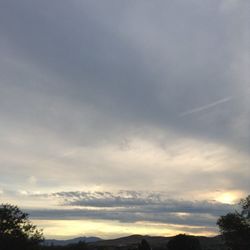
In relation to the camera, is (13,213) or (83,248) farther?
(83,248)

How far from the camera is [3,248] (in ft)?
268

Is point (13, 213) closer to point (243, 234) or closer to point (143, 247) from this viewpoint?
point (143, 247)

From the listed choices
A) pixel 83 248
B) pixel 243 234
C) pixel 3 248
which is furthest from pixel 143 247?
pixel 83 248

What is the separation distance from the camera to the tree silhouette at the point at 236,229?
100m

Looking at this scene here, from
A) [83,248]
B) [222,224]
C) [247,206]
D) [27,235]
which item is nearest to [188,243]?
[222,224]

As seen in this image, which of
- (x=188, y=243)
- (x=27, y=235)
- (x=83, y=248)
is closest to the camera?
(x=27, y=235)

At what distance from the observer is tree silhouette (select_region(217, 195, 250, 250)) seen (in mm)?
100250

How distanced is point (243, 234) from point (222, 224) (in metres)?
5.74

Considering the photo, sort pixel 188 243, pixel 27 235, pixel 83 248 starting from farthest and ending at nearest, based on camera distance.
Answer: pixel 83 248 < pixel 188 243 < pixel 27 235

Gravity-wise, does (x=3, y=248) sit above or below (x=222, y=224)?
below

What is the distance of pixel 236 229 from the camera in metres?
103

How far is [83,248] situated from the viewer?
6988 inches

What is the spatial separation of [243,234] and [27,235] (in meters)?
51.6

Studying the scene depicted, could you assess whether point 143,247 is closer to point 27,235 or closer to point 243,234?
point 243,234
